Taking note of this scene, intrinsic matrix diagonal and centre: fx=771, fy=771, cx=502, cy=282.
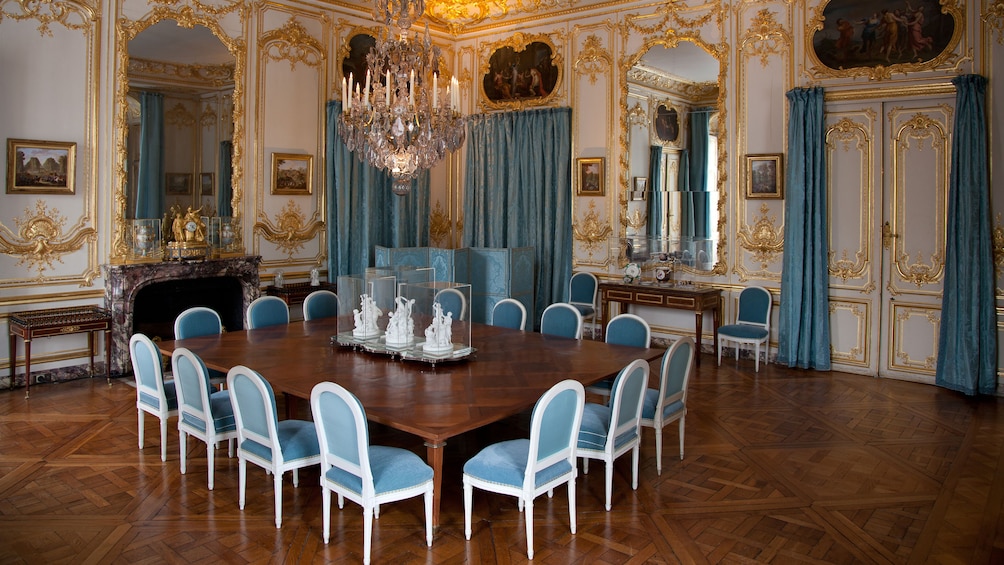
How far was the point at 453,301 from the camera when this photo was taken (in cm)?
546

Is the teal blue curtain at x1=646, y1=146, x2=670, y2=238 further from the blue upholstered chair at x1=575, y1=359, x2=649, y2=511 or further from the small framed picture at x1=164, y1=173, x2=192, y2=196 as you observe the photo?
the small framed picture at x1=164, y1=173, x2=192, y2=196

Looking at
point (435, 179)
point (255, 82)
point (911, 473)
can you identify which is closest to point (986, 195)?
point (911, 473)

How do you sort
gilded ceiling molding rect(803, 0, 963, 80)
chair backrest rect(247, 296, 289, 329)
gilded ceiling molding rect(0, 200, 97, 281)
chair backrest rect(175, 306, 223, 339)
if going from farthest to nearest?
1. gilded ceiling molding rect(803, 0, 963, 80)
2. gilded ceiling molding rect(0, 200, 97, 281)
3. chair backrest rect(247, 296, 289, 329)
4. chair backrest rect(175, 306, 223, 339)

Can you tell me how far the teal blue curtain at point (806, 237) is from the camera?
7.50 metres

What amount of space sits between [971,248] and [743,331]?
2082 millimetres

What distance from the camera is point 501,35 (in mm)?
9859

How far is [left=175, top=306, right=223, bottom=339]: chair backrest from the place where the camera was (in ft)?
18.6

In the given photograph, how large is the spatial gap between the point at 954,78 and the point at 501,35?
5.23m

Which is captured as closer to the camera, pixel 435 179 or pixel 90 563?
pixel 90 563

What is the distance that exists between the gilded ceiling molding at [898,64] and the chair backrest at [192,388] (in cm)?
631

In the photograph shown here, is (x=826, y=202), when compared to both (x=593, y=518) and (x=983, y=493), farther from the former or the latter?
(x=593, y=518)

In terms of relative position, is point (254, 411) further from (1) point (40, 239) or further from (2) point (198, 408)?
(1) point (40, 239)

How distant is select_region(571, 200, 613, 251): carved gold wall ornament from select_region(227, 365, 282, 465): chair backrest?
5760 millimetres

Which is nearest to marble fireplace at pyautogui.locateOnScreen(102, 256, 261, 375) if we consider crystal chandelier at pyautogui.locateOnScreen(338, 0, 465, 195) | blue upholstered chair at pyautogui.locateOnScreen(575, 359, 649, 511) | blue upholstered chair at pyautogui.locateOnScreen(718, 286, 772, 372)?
crystal chandelier at pyautogui.locateOnScreen(338, 0, 465, 195)
